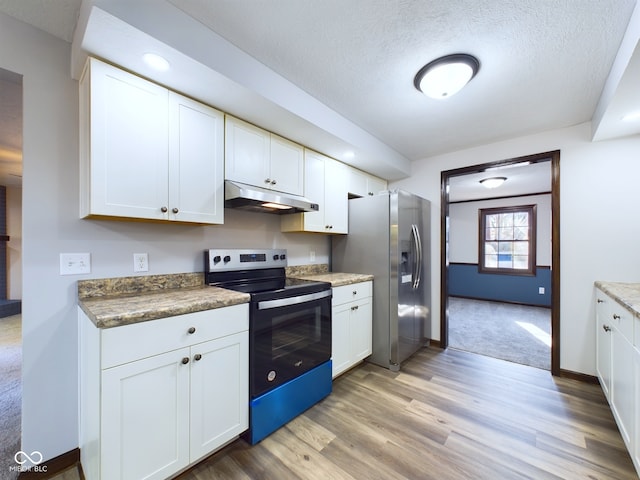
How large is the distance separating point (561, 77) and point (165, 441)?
315 centimetres

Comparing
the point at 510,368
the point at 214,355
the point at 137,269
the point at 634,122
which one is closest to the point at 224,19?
the point at 137,269

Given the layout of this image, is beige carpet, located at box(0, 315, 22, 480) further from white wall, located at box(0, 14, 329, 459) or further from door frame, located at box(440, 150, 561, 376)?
door frame, located at box(440, 150, 561, 376)

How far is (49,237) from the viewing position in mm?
1429

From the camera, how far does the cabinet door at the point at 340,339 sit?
224cm

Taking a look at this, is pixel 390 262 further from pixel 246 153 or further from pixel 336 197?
pixel 246 153

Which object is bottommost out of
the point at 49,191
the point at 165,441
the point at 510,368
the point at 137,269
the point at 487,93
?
the point at 510,368

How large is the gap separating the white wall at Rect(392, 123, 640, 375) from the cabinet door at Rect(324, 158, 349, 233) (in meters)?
1.97

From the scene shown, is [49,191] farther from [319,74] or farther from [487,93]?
[487,93]

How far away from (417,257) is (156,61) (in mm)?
2697

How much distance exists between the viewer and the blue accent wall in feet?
17.1

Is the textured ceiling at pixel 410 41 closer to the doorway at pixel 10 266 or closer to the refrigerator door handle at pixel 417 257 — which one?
the doorway at pixel 10 266

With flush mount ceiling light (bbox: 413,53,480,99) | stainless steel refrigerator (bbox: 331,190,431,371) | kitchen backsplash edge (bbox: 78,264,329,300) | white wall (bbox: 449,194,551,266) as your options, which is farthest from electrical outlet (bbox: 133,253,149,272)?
white wall (bbox: 449,194,551,266)

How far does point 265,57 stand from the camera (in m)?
1.63

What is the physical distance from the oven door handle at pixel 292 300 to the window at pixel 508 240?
520 centimetres
